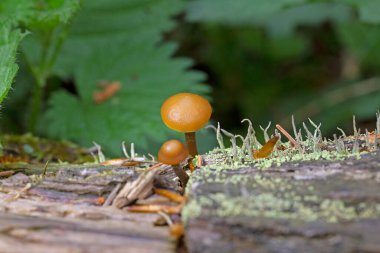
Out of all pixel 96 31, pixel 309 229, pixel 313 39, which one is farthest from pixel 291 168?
pixel 313 39

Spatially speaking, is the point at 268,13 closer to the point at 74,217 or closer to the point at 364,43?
the point at 364,43

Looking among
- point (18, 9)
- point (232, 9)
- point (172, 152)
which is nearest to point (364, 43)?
point (232, 9)

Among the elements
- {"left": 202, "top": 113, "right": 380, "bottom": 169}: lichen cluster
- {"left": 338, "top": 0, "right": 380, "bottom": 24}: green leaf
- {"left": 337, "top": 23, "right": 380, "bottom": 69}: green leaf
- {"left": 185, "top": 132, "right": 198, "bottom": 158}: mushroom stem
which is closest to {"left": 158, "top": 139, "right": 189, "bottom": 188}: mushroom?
{"left": 202, "top": 113, "right": 380, "bottom": 169}: lichen cluster

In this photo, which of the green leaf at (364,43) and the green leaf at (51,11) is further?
the green leaf at (364,43)

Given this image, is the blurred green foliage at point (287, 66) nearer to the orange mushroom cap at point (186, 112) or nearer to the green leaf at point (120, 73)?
the green leaf at point (120, 73)

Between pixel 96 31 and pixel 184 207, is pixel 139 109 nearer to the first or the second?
pixel 96 31

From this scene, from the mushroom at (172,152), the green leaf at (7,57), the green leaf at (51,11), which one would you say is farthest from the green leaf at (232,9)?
the mushroom at (172,152)

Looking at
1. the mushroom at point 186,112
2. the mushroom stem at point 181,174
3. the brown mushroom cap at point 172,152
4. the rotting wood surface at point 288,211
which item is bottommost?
the rotting wood surface at point 288,211

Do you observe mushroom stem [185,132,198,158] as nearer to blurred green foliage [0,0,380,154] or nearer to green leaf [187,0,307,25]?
blurred green foliage [0,0,380,154]
